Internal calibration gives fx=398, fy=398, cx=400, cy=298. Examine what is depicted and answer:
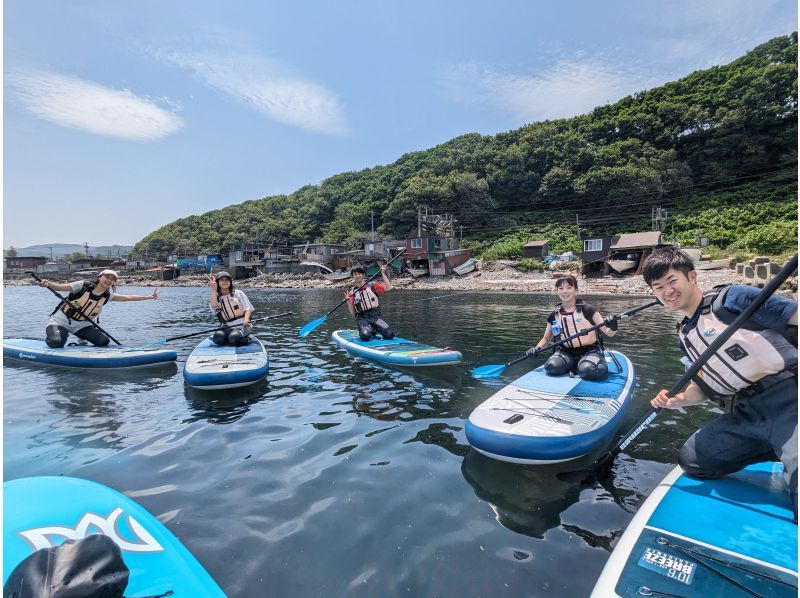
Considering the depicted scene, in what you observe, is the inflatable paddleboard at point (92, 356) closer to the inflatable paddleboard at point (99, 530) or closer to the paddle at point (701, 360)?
the inflatable paddleboard at point (99, 530)

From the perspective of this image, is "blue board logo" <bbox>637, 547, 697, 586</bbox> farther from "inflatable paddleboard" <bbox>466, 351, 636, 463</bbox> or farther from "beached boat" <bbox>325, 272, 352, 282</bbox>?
"beached boat" <bbox>325, 272, 352, 282</bbox>

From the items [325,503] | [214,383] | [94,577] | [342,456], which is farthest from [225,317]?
[94,577]

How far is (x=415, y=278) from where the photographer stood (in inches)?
1804

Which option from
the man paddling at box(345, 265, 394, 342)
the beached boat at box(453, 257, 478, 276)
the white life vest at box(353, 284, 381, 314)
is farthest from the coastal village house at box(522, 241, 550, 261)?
the white life vest at box(353, 284, 381, 314)

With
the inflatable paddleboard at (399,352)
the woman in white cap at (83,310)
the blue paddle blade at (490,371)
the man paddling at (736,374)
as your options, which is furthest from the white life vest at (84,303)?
the man paddling at (736,374)

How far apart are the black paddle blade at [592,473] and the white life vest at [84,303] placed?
1038 cm

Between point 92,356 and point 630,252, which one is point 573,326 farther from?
point 630,252

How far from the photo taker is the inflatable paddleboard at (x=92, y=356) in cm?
884

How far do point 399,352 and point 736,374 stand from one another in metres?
6.56

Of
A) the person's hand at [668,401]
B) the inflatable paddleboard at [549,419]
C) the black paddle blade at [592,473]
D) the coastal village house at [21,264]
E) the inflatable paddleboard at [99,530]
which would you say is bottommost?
the black paddle blade at [592,473]

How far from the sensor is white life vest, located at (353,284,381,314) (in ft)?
34.8

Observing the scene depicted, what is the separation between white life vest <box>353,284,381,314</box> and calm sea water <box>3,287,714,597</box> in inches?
89.1

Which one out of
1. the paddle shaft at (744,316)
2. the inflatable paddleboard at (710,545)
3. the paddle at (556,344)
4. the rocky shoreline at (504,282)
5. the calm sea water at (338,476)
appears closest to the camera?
the inflatable paddleboard at (710,545)

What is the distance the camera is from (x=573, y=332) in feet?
22.0
